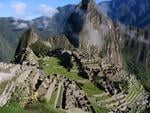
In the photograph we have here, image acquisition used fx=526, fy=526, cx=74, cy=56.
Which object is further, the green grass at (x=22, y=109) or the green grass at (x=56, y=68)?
the green grass at (x=56, y=68)

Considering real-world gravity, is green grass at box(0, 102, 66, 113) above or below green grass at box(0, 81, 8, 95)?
below

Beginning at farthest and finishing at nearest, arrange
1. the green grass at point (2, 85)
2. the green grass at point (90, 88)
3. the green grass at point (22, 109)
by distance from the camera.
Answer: the green grass at point (90, 88) < the green grass at point (2, 85) < the green grass at point (22, 109)

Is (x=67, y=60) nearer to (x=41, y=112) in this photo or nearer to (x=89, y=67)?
(x=89, y=67)

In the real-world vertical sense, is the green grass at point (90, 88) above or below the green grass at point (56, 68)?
below

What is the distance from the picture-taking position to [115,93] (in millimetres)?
149875

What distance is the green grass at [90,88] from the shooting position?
13738 centimetres

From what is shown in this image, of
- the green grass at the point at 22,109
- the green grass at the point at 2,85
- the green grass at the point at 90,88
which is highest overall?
the green grass at the point at 2,85

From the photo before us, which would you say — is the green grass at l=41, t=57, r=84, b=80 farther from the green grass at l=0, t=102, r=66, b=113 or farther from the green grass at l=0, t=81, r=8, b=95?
the green grass at l=0, t=102, r=66, b=113

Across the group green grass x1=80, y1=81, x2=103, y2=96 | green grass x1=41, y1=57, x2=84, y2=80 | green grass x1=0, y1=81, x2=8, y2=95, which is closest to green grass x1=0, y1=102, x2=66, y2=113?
green grass x1=0, y1=81, x2=8, y2=95

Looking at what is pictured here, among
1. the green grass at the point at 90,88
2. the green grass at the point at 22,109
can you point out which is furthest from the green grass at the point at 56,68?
the green grass at the point at 22,109

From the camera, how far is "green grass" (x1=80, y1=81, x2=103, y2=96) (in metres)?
137

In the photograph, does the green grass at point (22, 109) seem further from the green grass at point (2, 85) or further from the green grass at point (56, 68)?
the green grass at point (56, 68)

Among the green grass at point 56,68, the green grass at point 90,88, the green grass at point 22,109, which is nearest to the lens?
the green grass at point 22,109

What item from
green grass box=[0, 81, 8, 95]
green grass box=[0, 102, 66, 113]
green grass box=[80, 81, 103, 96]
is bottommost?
green grass box=[80, 81, 103, 96]
